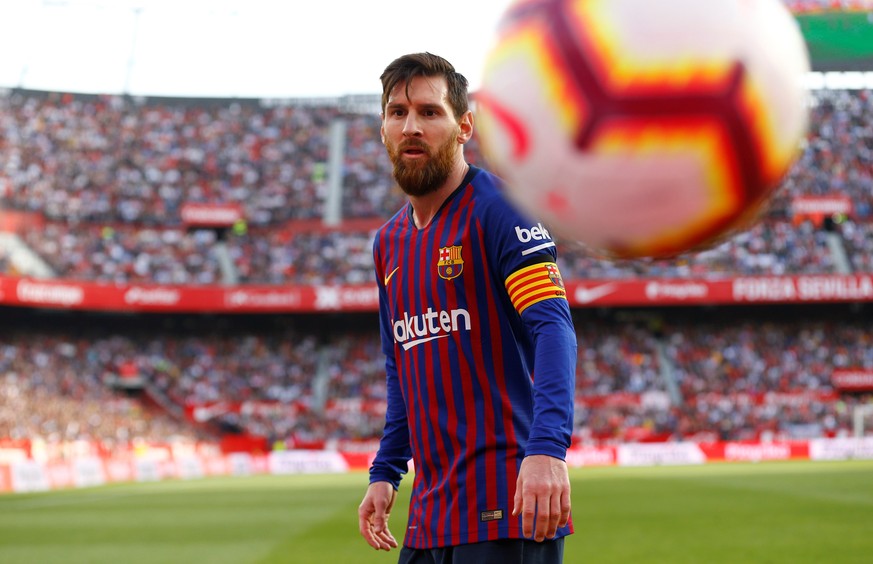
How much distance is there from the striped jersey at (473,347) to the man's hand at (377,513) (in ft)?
0.99

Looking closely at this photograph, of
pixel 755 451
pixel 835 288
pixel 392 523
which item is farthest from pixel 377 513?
pixel 835 288

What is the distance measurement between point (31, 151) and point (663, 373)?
26703 mm

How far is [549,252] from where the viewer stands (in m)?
3.22

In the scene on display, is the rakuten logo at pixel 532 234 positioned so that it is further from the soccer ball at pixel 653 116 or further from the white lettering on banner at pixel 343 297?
the white lettering on banner at pixel 343 297

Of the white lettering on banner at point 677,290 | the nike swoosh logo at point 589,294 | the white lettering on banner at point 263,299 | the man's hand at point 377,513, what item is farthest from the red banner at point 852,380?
the man's hand at point 377,513

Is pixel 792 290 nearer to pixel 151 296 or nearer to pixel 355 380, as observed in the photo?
pixel 355 380

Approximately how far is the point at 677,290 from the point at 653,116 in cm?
3702

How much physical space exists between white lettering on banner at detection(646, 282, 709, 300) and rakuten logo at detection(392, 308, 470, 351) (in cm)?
3573

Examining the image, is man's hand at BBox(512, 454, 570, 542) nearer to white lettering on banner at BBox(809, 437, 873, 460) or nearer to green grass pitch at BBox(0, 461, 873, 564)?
green grass pitch at BBox(0, 461, 873, 564)

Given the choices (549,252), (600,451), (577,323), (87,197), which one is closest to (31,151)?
(87,197)

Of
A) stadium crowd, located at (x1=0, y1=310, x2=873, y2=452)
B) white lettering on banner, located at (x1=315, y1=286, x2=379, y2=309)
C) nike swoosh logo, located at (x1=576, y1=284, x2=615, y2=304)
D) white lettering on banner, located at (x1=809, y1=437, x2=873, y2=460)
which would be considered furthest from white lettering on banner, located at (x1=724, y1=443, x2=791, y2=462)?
white lettering on banner, located at (x1=315, y1=286, x2=379, y2=309)

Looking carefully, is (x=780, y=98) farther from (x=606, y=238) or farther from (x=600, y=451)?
(x=600, y=451)

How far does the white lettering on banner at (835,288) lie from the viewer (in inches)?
1503

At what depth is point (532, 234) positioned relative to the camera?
10.6 ft
